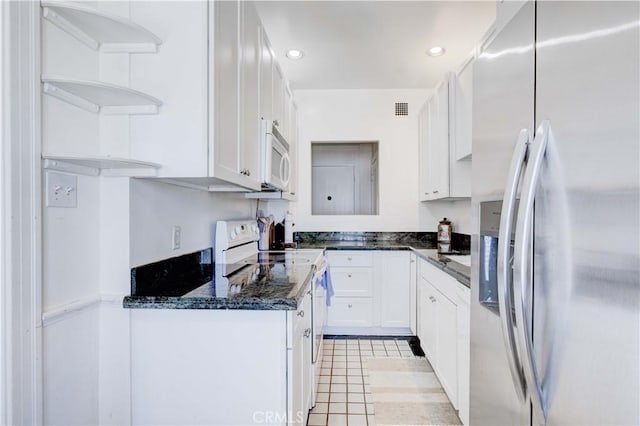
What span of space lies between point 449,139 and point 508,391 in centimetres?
214

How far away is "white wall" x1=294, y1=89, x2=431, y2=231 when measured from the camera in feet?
12.3

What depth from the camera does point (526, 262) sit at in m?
0.79

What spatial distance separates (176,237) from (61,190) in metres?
0.59

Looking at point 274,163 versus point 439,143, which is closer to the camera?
point 274,163

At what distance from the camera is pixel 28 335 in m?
0.97

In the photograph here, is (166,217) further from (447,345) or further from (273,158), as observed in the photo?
(447,345)

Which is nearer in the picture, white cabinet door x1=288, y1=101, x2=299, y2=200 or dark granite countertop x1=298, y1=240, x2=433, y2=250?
white cabinet door x1=288, y1=101, x2=299, y2=200

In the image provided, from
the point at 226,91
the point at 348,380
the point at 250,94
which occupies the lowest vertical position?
the point at 348,380

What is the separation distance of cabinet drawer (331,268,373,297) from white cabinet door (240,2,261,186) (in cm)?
169

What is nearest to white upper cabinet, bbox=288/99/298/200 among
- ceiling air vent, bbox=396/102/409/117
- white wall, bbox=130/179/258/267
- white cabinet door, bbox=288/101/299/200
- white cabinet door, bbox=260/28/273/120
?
white cabinet door, bbox=288/101/299/200

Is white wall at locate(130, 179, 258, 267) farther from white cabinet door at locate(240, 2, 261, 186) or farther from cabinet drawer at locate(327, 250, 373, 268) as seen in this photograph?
cabinet drawer at locate(327, 250, 373, 268)

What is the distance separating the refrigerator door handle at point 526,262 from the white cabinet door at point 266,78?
1507 mm

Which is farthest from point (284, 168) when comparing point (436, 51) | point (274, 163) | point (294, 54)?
point (436, 51)

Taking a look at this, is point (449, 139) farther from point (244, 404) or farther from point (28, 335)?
point (28, 335)
